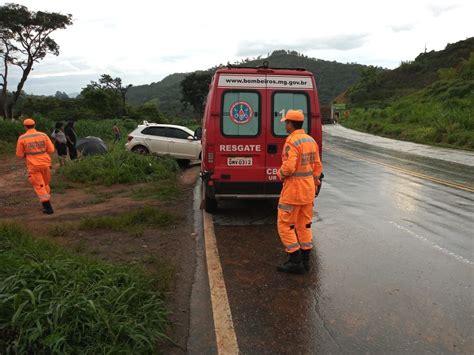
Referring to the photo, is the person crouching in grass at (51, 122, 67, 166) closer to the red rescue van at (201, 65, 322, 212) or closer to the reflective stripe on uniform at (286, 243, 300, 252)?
the red rescue van at (201, 65, 322, 212)

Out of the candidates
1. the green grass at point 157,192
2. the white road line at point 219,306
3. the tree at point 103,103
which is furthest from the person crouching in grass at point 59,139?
the tree at point 103,103

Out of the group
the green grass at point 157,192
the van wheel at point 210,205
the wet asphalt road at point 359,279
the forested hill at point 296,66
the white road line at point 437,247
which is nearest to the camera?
the wet asphalt road at point 359,279

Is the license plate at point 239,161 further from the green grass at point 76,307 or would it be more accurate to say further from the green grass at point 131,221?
the green grass at point 76,307

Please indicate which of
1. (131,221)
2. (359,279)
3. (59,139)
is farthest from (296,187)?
(59,139)

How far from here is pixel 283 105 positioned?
673cm

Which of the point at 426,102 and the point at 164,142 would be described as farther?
the point at 426,102

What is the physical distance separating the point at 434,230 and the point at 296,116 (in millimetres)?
3328

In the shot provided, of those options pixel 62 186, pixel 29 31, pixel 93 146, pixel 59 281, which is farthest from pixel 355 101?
pixel 59 281

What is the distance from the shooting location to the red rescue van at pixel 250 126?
6.62 m

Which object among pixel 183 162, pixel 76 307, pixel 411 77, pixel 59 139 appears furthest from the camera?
pixel 411 77

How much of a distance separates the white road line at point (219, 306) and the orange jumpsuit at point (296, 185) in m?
0.88

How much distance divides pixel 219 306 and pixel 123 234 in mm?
2625

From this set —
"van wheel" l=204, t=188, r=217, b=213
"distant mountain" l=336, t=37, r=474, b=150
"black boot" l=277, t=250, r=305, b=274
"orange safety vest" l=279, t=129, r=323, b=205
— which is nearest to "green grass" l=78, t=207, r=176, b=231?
"van wheel" l=204, t=188, r=217, b=213

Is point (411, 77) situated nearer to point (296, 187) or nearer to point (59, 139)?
point (59, 139)
